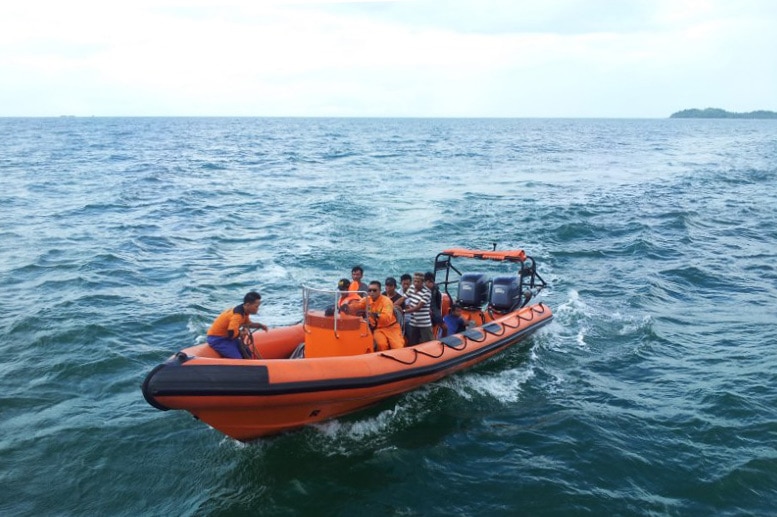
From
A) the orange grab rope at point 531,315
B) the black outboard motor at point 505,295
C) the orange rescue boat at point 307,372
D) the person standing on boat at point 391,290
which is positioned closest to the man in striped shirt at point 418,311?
the person standing on boat at point 391,290

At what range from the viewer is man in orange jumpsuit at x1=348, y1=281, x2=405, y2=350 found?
7.88m

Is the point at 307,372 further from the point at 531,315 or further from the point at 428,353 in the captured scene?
the point at 531,315

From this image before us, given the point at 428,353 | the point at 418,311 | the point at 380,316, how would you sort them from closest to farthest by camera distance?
the point at 380,316, the point at 428,353, the point at 418,311

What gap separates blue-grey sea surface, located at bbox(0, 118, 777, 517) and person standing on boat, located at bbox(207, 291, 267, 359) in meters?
1.23

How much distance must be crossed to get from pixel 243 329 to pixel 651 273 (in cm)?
1101

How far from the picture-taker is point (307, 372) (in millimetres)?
6859

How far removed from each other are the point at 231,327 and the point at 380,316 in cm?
200

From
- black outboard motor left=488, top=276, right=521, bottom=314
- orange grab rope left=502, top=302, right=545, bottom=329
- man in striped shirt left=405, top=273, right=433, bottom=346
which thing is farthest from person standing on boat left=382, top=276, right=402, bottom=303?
black outboard motor left=488, top=276, right=521, bottom=314

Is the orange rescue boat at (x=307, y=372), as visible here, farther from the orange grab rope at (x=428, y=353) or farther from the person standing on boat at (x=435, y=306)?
the person standing on boat at (x=435, y=306)

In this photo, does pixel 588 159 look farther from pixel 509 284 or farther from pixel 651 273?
pixel 509 284

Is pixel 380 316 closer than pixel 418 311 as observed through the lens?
Yes

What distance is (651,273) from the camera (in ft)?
48.4

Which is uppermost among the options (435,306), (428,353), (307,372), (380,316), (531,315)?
(380,316)

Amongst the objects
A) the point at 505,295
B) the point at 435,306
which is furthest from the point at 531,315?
the point at 435,306
